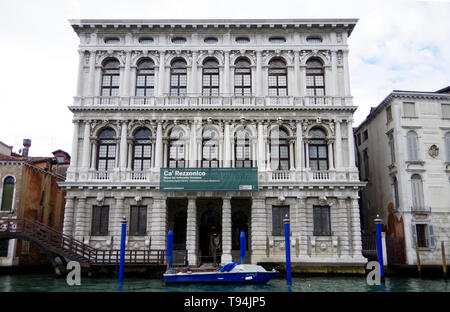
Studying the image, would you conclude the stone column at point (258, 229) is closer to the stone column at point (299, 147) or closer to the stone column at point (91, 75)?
the stone column at point (299, 147)

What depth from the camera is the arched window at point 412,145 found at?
2150 cm

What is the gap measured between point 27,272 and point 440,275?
2192 cm

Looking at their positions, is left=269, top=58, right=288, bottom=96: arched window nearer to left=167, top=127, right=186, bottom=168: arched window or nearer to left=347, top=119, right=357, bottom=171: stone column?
left=347, top=119, right=357, bottom=171: stone column

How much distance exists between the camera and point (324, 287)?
1502cm

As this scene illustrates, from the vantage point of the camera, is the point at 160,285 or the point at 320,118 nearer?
the point at 160,285

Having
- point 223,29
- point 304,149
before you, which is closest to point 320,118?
point 304,149

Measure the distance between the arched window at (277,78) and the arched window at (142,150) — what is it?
24.9ft

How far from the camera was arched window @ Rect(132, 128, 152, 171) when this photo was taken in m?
21.9

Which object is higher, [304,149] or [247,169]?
[304,149]

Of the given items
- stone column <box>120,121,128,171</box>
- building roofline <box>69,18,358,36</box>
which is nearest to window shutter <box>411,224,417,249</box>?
building roofline <box>69,18,358,36</box>

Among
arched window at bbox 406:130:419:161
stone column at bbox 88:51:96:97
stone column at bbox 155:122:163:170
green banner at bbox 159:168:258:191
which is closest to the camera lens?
green banner at bbox 159:168:258:191

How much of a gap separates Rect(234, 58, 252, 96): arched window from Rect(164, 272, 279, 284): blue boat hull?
10.8 meters
